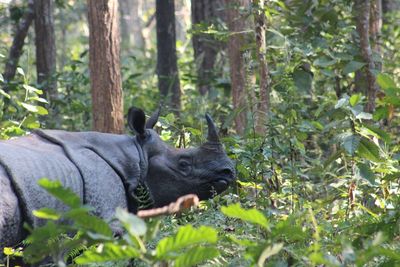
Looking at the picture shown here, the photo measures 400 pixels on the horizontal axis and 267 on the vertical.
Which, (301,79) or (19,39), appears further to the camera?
(19,39)

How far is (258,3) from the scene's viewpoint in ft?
28.1

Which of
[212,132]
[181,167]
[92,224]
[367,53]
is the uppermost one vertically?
[92,224]

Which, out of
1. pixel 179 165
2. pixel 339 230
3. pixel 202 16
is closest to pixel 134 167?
pixel 179 165

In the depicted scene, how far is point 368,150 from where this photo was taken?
6.90 metres

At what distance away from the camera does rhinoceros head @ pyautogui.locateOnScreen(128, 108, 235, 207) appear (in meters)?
7.27

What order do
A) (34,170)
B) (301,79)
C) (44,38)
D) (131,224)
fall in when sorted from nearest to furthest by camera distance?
(131,224), (34,170), (301,79), (44,38)

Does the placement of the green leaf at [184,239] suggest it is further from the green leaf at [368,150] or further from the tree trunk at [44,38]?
the tree trunk at [44,38]

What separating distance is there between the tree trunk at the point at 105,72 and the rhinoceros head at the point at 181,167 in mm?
1738

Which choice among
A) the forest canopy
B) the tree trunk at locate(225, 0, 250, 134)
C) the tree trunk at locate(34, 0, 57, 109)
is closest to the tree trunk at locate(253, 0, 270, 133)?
the forest canopy

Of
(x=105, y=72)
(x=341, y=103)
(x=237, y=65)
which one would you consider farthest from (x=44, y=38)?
Answer: (x=341, y=103)

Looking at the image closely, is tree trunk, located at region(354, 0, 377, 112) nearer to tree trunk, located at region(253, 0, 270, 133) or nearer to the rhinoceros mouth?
tree trunk, located at region(253, 0, 270, 133)

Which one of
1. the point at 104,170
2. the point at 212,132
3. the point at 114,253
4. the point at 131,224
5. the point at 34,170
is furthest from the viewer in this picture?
the point at 212,132

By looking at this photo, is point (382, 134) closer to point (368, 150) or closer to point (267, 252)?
point (368, 150)

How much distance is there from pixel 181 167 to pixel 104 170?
A: 0.87 meters
